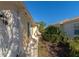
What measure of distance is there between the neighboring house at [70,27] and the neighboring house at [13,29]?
1144mm

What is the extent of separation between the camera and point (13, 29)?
872cm

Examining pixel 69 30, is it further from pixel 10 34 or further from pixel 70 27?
pixel 10 34

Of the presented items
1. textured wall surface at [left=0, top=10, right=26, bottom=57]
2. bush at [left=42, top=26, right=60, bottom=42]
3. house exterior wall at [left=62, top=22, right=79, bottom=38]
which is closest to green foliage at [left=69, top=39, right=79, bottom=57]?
house exterior wall at [left=62, top=22, right=79, bottom=38]

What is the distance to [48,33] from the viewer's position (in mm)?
8375

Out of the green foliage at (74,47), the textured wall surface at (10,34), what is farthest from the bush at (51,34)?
the textured wall surface at (10,34)

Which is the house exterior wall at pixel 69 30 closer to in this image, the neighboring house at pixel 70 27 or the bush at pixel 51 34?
the neighboring house at pixel 70 27

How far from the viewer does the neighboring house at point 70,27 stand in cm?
828

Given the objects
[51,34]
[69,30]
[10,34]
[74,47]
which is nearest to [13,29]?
[10,34]

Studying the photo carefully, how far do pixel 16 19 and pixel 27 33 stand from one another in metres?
0.76

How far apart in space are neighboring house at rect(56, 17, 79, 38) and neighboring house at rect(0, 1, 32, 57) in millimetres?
1144

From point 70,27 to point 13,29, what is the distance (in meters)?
1.99

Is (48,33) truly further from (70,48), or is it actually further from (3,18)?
(3,18)

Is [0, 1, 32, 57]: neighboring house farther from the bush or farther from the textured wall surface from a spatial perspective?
the bush

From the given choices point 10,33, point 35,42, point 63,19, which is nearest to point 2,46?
point 10,33
